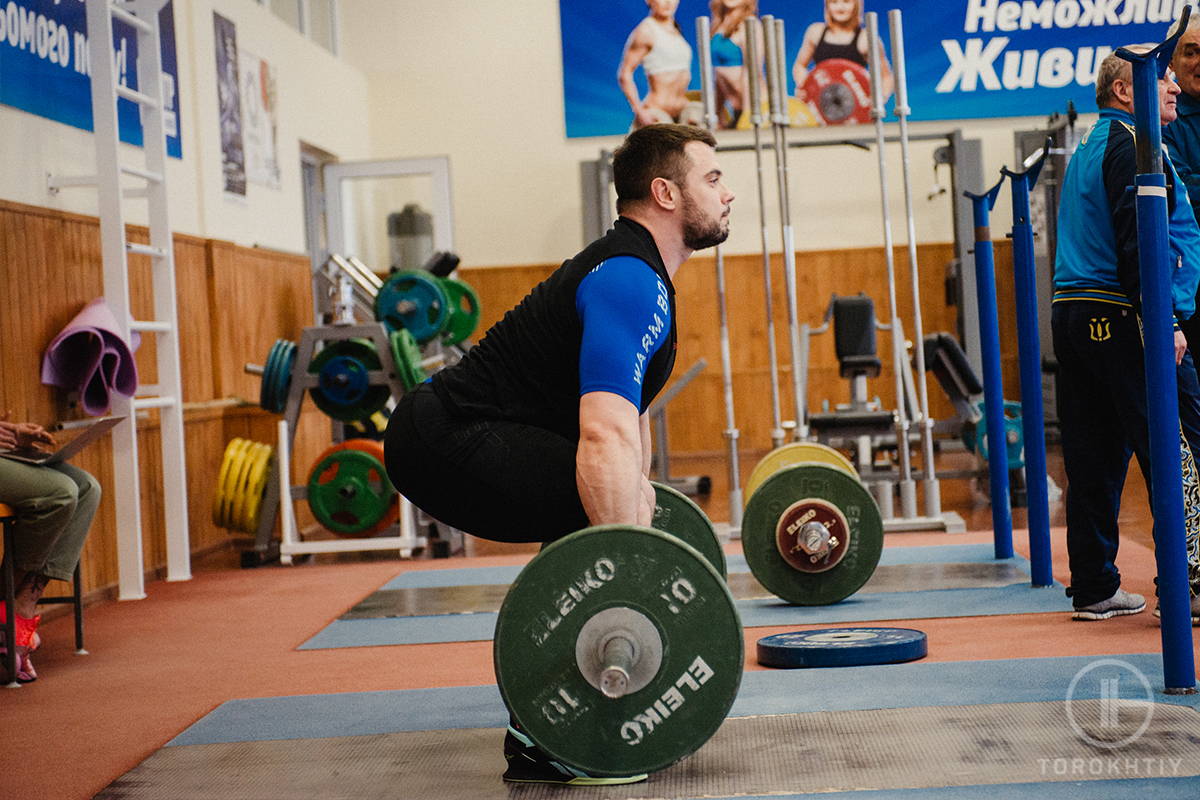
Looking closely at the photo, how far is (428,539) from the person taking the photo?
19.1 feet

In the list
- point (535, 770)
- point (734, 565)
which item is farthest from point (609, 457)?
point (734, 565)

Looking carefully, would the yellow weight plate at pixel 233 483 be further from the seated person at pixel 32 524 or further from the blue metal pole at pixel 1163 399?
the blue metal pole at pixel 1163 399

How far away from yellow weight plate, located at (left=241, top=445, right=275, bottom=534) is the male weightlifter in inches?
143

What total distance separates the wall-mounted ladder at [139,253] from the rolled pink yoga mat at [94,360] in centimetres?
6

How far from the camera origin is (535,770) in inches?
88.5

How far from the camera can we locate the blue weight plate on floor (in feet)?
9.89

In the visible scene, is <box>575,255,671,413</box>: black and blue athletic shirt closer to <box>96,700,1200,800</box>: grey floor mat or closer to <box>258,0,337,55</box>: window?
<box>96,700,1200,800</box>: grey floor mat

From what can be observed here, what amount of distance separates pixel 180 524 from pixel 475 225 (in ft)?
16.7

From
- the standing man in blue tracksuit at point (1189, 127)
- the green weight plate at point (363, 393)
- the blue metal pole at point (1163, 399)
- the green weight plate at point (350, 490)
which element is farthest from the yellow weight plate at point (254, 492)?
the blue metal pole at point (1163, 399)

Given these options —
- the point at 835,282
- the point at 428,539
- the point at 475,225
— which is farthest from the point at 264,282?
the point at 835,282

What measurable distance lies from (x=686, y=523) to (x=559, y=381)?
654mm

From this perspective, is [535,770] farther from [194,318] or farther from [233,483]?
[194,318]

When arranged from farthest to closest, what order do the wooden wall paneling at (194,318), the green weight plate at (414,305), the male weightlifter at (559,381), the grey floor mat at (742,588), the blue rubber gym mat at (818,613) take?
the green weight plate at (414,305), the wooden wall paneling at (194,318), the grey floor mat at (742,588), the blue rubber gym mat at (818,613), the male weightlifter at (559,381)

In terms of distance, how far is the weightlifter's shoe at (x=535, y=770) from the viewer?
86.7 inches
